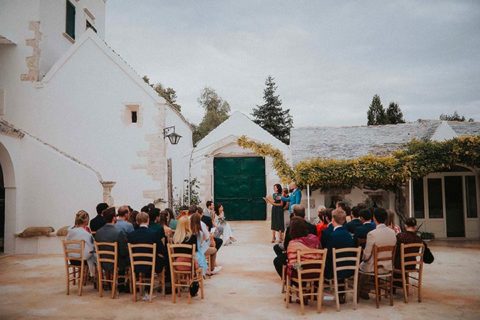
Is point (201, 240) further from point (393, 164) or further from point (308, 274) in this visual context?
point (393, 164)

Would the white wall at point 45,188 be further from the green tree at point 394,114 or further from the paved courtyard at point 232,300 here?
the green tree at point 394,114

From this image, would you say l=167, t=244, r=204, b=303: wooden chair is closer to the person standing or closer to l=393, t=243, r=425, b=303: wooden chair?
l=393, t=243, r=425, b=303: wooden chair

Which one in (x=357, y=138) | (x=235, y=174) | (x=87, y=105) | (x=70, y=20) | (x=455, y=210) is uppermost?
(x=70, y=20)

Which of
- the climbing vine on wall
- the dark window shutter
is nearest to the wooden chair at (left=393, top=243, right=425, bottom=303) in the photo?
the climbing vine on wall

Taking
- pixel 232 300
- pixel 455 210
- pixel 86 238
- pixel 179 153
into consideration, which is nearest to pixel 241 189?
pixel 179 153

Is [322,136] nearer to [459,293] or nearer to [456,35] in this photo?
[456,35]

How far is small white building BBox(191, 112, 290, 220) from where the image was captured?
18.0 meters

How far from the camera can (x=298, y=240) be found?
5.30 meters

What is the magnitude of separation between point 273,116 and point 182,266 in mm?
31376

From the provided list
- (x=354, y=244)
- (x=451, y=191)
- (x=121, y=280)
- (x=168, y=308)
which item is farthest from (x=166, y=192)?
(x=451, y=191)

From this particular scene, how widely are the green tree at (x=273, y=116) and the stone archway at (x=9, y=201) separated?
2694 centimetres

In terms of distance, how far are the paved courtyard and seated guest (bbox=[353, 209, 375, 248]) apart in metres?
0.98

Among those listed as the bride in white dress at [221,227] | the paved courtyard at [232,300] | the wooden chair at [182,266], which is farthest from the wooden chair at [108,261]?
the bride in white dress at [221,227]

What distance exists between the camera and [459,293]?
602cm
